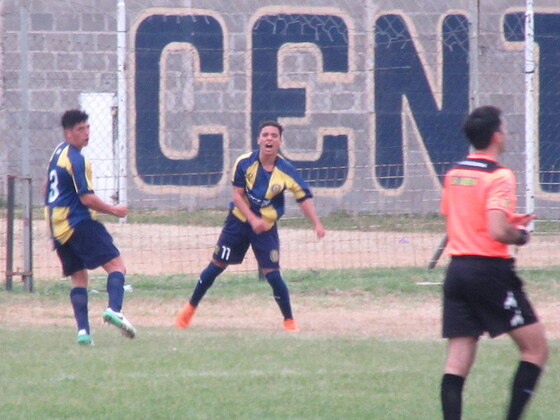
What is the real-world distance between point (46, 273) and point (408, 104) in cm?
763

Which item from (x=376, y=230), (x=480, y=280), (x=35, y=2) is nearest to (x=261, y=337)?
(x=480, y=280)

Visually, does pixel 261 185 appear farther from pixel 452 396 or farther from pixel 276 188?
pixel 452 396

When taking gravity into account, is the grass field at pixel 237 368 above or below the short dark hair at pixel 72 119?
below

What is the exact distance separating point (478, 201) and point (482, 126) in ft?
1.27

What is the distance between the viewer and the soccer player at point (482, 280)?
5.16 m

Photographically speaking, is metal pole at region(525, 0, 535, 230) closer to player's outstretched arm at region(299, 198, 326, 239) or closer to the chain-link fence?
player's outstretched arm at region(299, 198, 326, 239)

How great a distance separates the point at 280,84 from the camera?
17.9 m

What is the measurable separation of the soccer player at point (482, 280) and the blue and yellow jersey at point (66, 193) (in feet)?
11.0

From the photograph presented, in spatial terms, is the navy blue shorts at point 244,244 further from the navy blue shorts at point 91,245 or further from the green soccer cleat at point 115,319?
the green soccer cleat at point 115,319

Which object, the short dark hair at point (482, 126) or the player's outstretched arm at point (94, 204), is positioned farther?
the player's outstretched arm at point (94, 204)

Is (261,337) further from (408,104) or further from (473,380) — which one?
(408,104)

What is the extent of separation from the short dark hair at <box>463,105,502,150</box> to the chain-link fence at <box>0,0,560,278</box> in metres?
11.8

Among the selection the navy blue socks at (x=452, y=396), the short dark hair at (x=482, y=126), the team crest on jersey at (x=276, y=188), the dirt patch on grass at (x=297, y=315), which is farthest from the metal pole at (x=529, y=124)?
the navy blue socks at (x=452, y=396)

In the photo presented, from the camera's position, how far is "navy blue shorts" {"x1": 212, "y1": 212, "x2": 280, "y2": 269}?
28.9 ft
